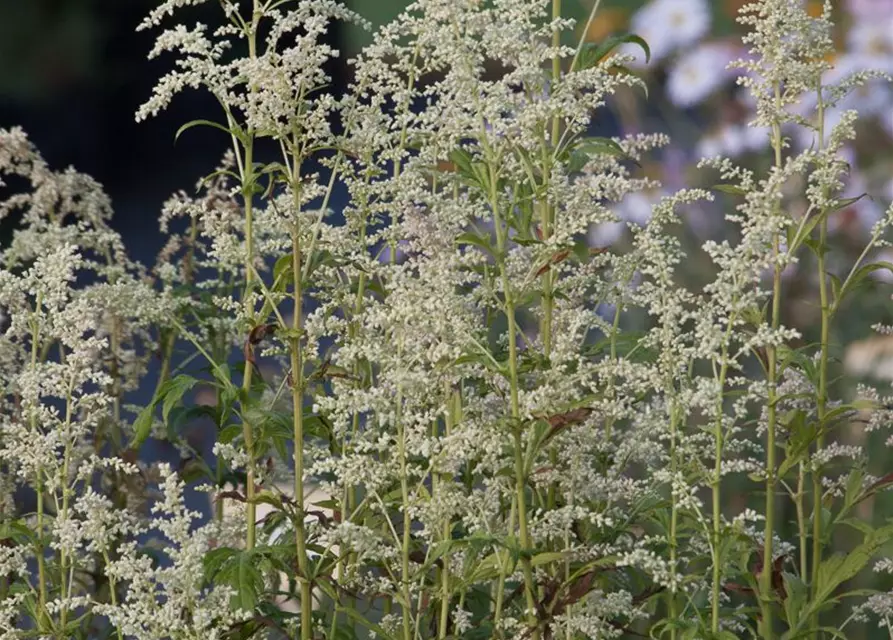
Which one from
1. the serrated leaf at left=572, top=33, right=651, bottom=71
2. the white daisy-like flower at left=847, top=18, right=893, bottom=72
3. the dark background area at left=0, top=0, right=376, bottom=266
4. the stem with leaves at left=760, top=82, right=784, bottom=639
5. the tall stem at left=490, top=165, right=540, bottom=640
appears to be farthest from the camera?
the dark background area at left=0, top=0, right=376, bottom=266

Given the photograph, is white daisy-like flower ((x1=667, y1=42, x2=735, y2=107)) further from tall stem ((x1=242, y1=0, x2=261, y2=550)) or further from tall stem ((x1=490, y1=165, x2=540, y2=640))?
tall stem ((x1=490, y1=165, x2=540, y2=640))

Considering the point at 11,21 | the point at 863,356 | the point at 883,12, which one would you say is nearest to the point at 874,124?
the point at 883,12

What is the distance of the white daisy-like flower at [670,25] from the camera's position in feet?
15.8

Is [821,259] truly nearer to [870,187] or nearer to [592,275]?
[592,275]

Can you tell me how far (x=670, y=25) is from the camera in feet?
15.9

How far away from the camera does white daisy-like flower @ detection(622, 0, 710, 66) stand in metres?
4.81

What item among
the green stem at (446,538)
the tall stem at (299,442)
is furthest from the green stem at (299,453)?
the green stem at (446,538)

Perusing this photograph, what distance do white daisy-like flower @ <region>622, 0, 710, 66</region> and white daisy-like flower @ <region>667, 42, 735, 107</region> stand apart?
15cm

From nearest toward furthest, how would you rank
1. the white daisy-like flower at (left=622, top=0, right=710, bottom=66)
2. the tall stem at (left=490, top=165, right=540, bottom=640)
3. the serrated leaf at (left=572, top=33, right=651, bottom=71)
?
the tall stem at (left=490, top=165, right=540, bottom=640) → the serrated leaf at (left=572, top=33, right=651, bottom=71) → the white daisy-like flower at (left=622, top=0, right=710, bottom=66)

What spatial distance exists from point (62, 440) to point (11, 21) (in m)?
4.88

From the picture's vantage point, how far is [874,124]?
462 cm

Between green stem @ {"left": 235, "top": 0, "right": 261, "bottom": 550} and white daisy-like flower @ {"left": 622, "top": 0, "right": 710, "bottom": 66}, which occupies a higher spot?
white daisy-like flower @ {"left": 622, "top": 0, "right": 710, "bottom": 66}

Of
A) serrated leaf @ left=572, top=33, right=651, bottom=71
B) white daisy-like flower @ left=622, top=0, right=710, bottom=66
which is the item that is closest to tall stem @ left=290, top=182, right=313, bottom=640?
serrated leaf @ left=572, top=33, right=651, bottom=71

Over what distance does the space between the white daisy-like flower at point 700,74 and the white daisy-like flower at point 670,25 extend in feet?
0.49
